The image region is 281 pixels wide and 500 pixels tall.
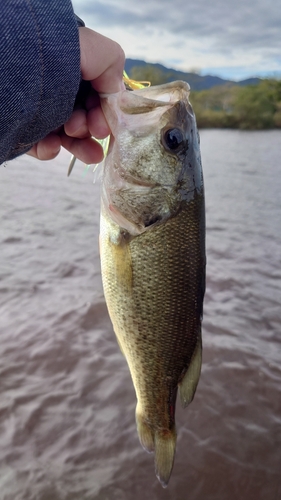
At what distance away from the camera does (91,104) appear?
6.39 feet

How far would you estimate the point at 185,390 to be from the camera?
6.91 feet

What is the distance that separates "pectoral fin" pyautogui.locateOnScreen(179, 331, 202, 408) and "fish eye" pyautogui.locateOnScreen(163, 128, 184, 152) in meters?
0.88

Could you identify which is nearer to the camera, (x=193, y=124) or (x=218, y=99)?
(x=193, y=124)

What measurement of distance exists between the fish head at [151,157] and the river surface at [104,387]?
6.69 ft

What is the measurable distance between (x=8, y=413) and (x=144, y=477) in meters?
1.19

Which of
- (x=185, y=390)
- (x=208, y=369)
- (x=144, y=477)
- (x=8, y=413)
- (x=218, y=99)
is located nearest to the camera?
(x=185, y=390)

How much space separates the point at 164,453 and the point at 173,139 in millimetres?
1500

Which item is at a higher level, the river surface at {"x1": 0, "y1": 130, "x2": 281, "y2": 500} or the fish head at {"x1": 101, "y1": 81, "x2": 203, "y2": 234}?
the fish head at {"x1": 101, "y1": 81, "x2": 203, "y2": 234}

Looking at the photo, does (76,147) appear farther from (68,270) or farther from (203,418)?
(68,270)

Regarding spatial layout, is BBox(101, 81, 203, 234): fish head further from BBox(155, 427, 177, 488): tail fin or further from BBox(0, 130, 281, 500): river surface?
BBox(0, 130, 281, 500): river surface

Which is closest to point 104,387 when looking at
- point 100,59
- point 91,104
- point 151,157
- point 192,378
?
point 192,378

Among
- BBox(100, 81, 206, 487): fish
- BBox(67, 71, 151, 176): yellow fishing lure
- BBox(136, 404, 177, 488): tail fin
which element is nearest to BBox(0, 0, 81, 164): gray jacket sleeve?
BBox(100, 81, 206, 487): fish

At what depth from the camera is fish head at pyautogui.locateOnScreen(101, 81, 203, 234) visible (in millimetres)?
1867

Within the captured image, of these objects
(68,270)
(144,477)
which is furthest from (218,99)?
(144,477)
